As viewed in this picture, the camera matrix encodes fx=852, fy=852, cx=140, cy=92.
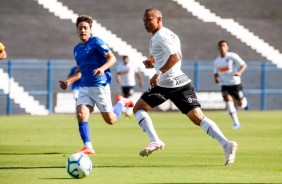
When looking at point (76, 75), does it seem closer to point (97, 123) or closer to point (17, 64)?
point (97, 123)

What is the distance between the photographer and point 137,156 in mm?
14820

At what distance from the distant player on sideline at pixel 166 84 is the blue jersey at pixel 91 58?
1.97 m

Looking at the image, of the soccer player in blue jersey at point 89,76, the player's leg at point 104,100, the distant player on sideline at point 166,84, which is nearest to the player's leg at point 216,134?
the distant player on sideline at point 166,84

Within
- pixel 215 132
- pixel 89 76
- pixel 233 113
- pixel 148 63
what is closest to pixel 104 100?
pixel 89 76

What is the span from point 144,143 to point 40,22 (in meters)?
23.7

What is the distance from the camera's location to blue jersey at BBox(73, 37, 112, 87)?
48.6ft

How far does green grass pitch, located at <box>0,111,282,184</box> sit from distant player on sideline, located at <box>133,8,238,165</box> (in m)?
0.60

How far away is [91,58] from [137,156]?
189 centimetres

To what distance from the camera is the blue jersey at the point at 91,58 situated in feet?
48.6

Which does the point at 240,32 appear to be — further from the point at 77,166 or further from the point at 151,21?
the point at 77,166

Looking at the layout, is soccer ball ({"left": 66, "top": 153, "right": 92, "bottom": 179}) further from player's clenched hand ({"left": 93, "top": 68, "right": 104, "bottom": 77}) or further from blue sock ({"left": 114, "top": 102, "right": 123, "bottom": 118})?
blue sock ({"left": 114, "top": 102, "right": 123, "bottom": 118})

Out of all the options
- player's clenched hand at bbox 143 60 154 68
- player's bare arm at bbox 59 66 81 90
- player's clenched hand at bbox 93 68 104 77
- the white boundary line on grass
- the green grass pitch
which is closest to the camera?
the green grass pitch

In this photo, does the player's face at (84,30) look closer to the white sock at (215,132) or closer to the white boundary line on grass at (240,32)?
the white sock at (215,132)

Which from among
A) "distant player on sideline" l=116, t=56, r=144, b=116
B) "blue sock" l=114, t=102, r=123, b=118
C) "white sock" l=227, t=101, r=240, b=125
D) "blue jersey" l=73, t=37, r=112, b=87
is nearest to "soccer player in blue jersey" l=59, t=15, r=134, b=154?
"blue jersey" l=73, t=37, r=112, b=87
